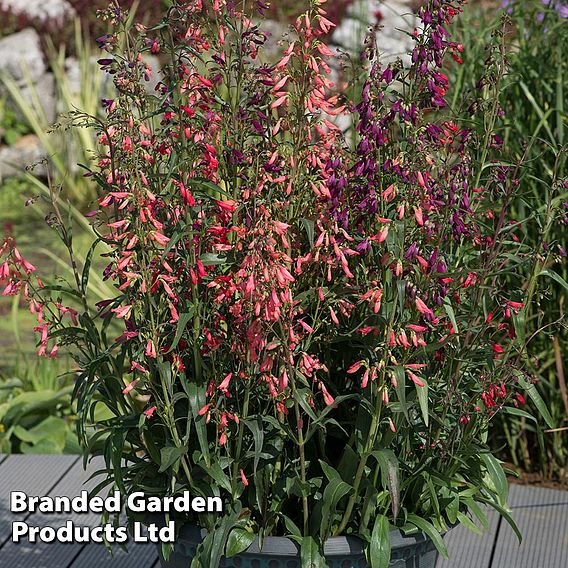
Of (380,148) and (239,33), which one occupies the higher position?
(239,33)

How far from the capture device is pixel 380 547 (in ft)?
6.32

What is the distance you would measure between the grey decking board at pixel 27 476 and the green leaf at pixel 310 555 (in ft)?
4.30

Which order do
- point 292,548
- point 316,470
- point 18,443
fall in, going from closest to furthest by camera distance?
1. point 292,548
2. point 316,470
3. point 18,443

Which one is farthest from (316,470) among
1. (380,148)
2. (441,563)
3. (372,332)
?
(441,563)

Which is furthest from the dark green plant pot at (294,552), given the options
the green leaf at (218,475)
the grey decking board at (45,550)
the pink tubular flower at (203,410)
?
the grey decking board at (45,550)

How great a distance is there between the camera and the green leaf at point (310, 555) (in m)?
1.92

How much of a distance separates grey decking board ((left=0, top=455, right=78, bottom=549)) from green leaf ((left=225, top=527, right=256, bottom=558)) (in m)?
1.20

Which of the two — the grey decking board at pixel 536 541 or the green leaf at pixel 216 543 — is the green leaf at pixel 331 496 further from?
the grey decking board at pixel 536 541

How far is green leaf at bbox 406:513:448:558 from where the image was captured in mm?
1967

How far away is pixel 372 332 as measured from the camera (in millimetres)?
1892

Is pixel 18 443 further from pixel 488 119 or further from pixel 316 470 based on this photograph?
pixel 488 119

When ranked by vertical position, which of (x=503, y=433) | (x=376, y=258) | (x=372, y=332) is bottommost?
(x=503, y=433)

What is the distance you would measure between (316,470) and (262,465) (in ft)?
0.51

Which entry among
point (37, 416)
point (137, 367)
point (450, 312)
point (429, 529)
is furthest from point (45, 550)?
point (450, 312)
